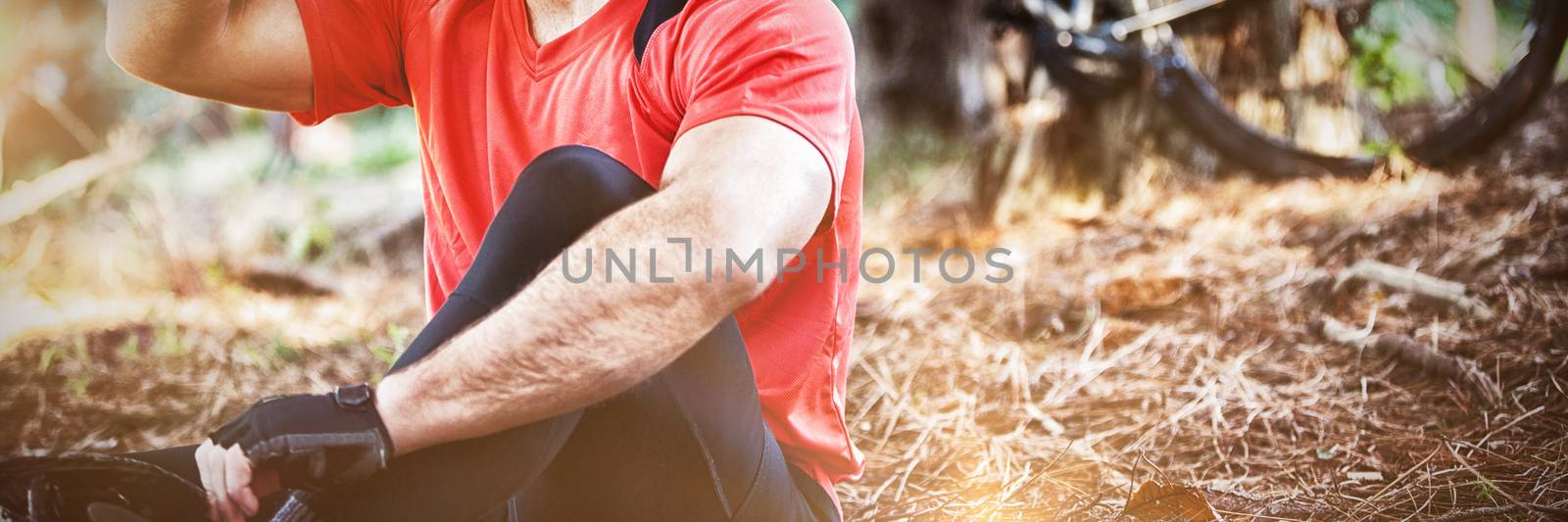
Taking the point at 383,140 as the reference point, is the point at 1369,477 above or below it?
below

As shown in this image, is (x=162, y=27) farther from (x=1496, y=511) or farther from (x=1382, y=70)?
(x=1382, y=70)

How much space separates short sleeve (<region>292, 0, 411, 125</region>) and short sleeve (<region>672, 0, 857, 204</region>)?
0.53 metres

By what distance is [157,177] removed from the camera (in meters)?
4.00

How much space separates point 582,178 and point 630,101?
19 centimetres

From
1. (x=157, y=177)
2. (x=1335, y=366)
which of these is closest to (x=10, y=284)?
(x=157, y=177)

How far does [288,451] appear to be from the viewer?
2.55 feet

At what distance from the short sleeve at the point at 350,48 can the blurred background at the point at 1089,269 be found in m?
0.96

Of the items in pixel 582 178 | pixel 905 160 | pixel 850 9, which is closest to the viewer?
pixel 582 178

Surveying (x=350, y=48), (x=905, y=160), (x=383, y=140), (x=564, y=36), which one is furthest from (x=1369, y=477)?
(x=383, y=140)

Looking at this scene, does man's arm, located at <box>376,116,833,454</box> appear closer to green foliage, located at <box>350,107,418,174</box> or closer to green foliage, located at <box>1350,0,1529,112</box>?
green foliage, located at <box>1350,0,1529,112</box>

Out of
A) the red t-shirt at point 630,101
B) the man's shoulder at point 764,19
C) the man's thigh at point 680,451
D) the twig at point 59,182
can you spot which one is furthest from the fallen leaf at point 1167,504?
the twig at point 59,182

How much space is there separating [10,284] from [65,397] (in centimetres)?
94

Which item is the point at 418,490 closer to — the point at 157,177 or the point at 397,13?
the point at 397,13

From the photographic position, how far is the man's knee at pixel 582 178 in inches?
35.5
